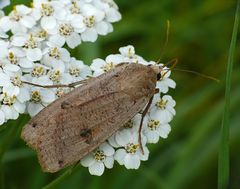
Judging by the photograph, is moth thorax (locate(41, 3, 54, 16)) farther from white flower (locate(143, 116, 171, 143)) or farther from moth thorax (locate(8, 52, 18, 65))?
white flower (locate(143, 116, 171, 143))

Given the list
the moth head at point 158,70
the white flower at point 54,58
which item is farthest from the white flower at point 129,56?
the white flower at point 54,58

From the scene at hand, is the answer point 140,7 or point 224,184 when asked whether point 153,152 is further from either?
point 224,184

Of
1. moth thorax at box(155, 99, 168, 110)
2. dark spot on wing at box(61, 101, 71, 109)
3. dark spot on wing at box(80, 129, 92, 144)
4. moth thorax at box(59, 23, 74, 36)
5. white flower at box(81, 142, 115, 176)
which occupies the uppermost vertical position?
moth thorax at box(59, 23, 74, 36)

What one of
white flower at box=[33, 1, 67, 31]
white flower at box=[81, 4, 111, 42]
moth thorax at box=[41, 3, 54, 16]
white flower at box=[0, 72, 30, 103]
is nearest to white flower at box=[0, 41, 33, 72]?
white flower at box=[0, 72, 30, 103]

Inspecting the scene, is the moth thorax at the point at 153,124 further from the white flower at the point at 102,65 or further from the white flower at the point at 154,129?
the white flower at the point at 102,65

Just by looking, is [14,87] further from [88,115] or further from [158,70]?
[158,70]

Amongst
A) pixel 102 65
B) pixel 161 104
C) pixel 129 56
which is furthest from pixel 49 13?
pixel 161 104
